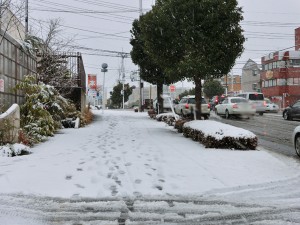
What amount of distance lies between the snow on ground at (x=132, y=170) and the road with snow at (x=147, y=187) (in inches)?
0.6

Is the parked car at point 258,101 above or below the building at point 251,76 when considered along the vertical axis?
below

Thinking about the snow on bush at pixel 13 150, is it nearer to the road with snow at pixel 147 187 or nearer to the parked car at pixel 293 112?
the road with snow at pixel 147 187

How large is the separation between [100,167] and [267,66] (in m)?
53.2

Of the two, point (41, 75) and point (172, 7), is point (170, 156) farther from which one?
point (41, 75)

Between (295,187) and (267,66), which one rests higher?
(267,66)

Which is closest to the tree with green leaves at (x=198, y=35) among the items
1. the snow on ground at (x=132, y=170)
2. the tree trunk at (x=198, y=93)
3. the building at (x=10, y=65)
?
the tree trunk at (x=198, y=93)

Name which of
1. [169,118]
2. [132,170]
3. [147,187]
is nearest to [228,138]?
[132,170]

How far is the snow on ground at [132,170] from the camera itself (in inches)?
224

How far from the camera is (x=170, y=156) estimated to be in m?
8.44

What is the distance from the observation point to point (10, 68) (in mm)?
12070

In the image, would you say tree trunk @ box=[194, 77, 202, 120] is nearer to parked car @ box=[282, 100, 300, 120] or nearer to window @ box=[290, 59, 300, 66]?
parked car @ box=[282, 100, 300, 120]

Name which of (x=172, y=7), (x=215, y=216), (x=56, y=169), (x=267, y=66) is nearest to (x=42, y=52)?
(x=172, y=7)

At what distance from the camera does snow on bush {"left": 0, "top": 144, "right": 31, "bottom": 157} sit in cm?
812

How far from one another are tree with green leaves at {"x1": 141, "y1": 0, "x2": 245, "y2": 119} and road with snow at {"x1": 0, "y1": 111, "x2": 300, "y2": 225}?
4657 mm
